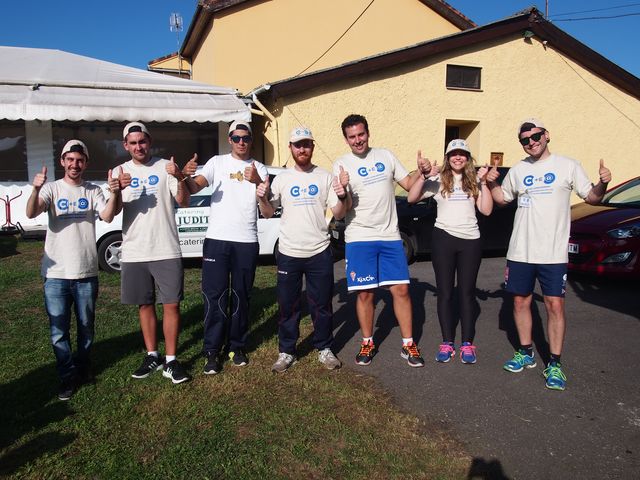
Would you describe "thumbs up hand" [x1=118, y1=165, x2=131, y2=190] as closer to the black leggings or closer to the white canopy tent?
the black leggings

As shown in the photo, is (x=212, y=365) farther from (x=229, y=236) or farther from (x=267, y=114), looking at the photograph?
(x=267, y=114)

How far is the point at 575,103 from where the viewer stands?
1300 centimetres

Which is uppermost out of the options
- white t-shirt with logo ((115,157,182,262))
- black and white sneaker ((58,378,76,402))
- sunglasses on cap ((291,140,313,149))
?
sunglasses on cap ((291,140,313,149))

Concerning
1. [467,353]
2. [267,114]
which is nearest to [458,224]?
[467,353]

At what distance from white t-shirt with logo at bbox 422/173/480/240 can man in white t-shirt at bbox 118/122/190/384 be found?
6.48 feet

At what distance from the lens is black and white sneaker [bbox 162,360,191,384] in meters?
3.72

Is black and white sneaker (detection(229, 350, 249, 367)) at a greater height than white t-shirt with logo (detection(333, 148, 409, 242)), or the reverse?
white t-shirt with logo (detection(333, 148, 409, 242))

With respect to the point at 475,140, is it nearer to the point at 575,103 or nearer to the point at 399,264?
the point at 575,103

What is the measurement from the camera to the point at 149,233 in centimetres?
362

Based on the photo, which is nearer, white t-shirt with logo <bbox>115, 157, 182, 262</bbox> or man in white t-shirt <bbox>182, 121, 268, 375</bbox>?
white t-shirt with logo <bbox>115, 157, 182, 262</bbox>

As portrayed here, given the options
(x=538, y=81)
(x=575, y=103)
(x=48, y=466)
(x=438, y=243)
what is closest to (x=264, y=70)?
(x=538, y=81)

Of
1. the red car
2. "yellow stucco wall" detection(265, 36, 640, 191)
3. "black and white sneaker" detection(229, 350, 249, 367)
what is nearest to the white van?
"black and white sneaker" detection(229, 350, 249, 367)

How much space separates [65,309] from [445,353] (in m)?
2.97

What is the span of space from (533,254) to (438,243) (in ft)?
2.39
